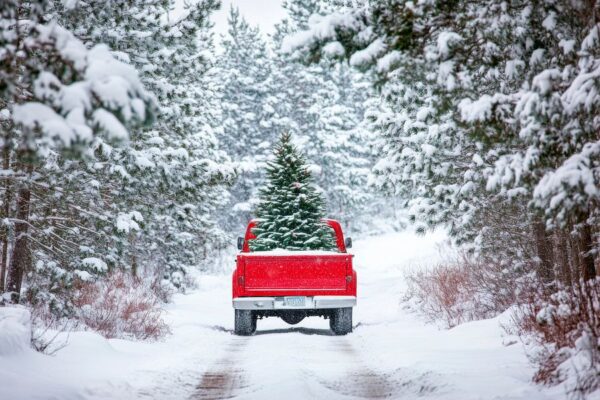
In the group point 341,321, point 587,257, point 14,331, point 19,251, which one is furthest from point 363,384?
point 19,251

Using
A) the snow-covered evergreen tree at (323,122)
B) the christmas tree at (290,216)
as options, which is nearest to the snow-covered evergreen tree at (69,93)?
the christmas tree at (290,216)

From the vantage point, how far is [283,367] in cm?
712

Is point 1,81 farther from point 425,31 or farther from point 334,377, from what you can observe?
point 334,377

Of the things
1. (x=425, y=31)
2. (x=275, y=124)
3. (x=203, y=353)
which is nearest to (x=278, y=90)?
(x=275, y=124)

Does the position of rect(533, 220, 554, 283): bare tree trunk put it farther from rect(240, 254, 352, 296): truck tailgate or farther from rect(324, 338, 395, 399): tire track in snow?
rect(324, 338, 395, 399): tire track in snow

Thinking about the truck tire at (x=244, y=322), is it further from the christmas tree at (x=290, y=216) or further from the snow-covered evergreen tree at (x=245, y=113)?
the snow-covered evergreen tree at (x=245, y=113)

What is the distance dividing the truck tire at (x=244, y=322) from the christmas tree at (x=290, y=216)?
8.10 feet

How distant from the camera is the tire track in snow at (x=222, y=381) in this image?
237 inches

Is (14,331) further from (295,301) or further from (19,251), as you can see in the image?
(295,301)

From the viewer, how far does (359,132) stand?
40.5m

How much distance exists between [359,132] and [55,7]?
101ft

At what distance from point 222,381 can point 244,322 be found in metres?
4.68

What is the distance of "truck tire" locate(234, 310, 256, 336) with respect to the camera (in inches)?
449

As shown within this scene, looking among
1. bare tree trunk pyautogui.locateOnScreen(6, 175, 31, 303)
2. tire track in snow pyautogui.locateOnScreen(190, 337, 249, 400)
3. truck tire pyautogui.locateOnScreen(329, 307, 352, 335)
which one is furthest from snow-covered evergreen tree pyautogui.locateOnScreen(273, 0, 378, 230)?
tire track in snow pyautogui.locateOnScreen(190, 337, 249, 400)
